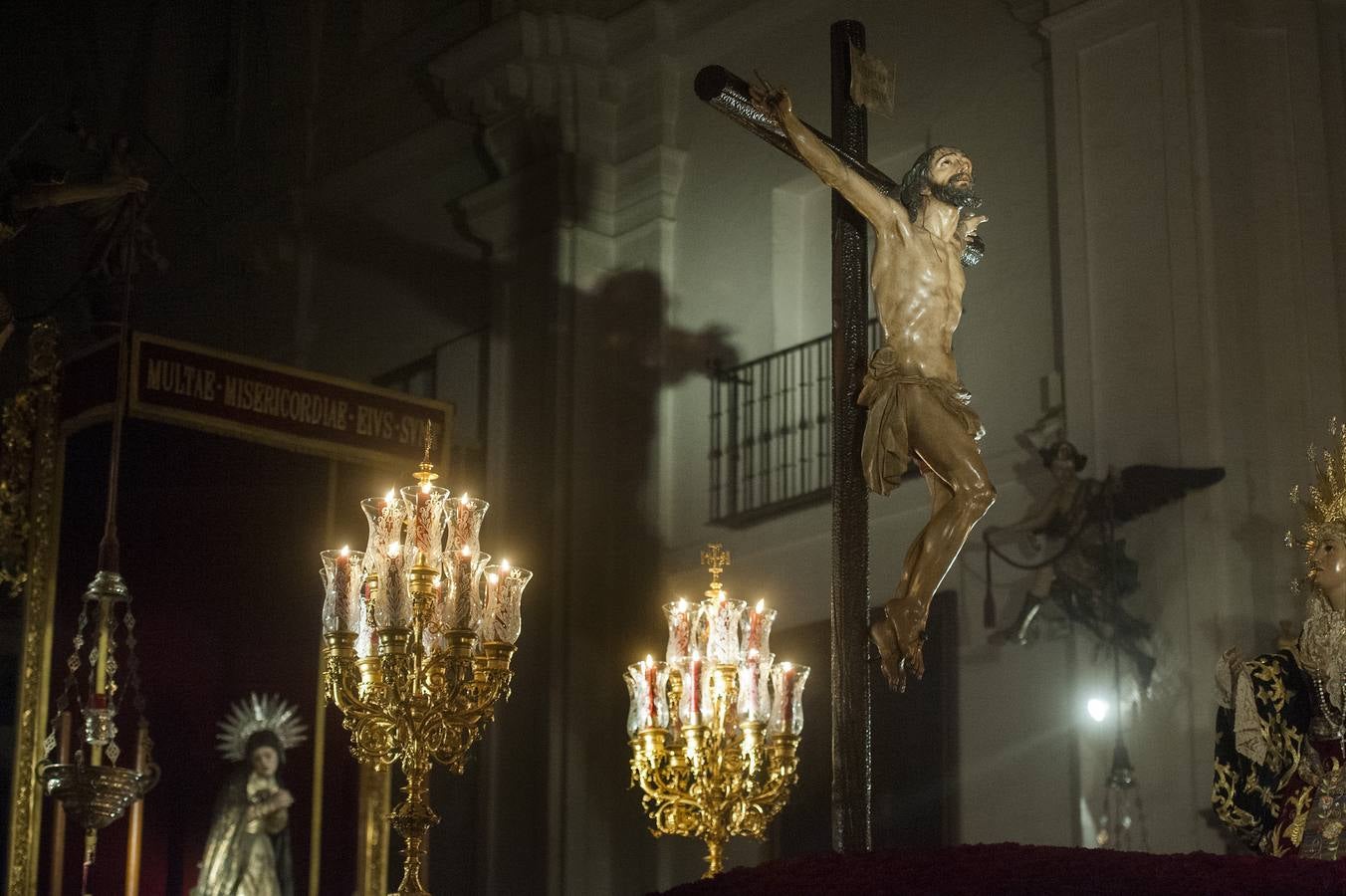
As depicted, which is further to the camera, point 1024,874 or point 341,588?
point 341,588

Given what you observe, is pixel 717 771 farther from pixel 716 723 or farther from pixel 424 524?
pixel 424 524

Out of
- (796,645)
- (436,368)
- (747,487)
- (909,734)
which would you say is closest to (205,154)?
(436,368)

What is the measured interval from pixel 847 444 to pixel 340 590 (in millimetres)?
2346

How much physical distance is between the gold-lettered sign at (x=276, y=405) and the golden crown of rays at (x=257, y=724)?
Answer: 124 cm

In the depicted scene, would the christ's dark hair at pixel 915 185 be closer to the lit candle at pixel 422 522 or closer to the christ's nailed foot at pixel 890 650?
the christ's nailed foot at pixel 890 650

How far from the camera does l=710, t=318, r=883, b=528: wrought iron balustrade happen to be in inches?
436

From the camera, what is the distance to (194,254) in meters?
15.0

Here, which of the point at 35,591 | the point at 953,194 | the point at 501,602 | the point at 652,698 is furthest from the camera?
the point at 35,591

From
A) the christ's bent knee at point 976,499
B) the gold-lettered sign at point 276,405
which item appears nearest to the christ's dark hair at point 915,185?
the christ's bent knee at point 976,499

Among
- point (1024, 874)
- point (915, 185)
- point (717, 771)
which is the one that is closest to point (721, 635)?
point (717, 771)

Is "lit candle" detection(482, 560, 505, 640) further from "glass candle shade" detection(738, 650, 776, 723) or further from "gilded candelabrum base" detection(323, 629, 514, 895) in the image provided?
"glass candle shade" detection(738, 650, 776, 723)

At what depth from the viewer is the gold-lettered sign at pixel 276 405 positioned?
9805 mm

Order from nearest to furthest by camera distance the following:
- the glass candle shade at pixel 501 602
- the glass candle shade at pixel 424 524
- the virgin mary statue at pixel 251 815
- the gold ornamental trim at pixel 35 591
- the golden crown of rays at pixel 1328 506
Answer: the golden crown of rays at pixel 1328 506 → the glass candle shade at pixel 424 524 → the glass candle shade at pixel 501 602 → the gold ornamental trim at pixel 35 591 → the virgin mary statue at pixel 251 815

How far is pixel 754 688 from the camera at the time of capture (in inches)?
322
